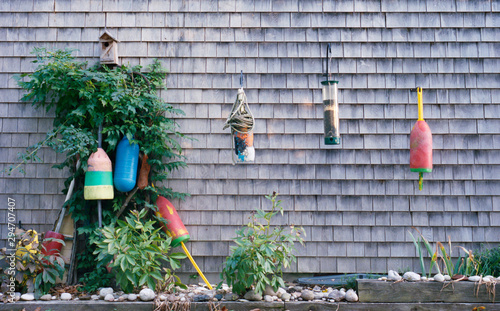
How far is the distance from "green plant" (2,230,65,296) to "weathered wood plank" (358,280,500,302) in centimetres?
278

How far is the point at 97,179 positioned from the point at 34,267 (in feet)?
3.08

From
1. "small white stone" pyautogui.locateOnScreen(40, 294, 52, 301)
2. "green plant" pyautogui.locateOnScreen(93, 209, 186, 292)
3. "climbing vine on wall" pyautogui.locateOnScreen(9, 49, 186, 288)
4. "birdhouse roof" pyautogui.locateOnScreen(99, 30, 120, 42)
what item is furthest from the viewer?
"birdhouse roof" pyautogui.locateOnScreen(99, 30, 120, 42)

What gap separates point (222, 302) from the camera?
336 centimetres

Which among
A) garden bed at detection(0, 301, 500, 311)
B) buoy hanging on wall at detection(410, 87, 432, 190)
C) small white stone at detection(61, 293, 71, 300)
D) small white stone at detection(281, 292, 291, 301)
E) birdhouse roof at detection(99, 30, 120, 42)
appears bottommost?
garden bed at detection(0, 301, 500, 311)

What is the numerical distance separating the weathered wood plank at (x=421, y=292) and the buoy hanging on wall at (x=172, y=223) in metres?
1.73

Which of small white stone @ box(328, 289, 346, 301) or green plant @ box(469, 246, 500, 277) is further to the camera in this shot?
green plant @ box(469, 246, 500, 277)

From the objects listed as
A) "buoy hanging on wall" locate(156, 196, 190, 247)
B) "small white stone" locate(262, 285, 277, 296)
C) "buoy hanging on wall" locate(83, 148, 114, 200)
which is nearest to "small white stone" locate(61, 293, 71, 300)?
"buoy hanging on wall" locate(83, 148, 114, 200)

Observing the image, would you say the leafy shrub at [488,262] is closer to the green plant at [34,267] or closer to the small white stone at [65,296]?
the small white stone at [65,296]

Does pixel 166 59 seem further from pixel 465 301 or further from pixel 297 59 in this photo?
pixel 465 301

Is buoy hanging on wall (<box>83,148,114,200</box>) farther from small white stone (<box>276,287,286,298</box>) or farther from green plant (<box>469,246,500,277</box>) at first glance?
green plant (<box>469,246,500,277</box>)

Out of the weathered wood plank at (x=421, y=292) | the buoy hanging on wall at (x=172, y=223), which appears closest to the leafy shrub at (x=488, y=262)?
the weathered wood plank at (x=421, y=292)

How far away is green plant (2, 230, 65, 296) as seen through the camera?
348 cm

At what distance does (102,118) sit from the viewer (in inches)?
154

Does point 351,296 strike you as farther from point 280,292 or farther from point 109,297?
point 109,297
